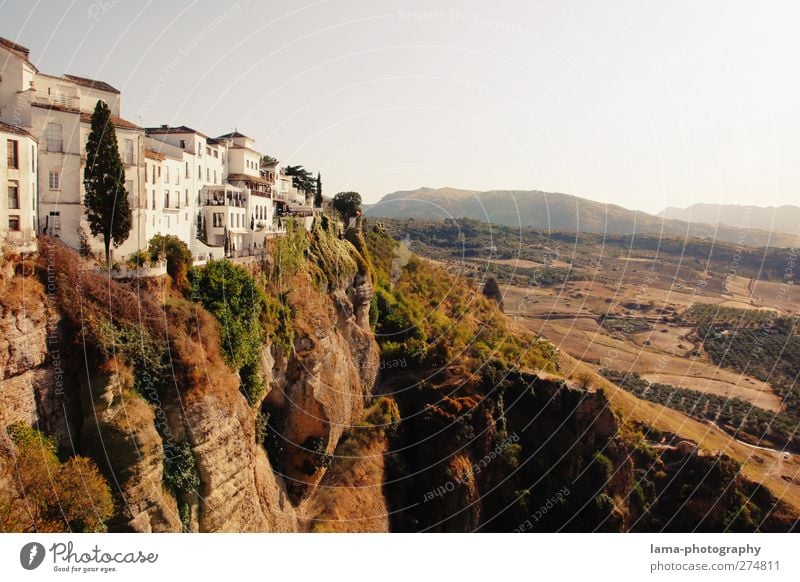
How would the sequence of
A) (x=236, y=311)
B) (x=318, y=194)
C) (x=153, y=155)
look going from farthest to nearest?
(x=318, y=194) < (x=153, y=155) < (x=236, y=311)

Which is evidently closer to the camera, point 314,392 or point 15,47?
point 15,47

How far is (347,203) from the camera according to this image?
52.8 meters

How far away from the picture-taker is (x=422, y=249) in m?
121

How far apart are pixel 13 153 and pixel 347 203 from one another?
3418 cm

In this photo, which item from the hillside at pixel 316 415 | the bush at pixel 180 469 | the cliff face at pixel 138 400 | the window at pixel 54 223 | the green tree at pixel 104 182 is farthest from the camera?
the window at pixel 54 223

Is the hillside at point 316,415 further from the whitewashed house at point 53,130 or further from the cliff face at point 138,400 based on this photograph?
the whitewashed house at point 53,130

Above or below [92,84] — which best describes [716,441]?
below

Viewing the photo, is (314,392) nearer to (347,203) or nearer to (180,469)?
(180,469)

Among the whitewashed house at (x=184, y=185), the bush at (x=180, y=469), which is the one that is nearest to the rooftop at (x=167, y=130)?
the whitewashed house at (x=184, y=185)

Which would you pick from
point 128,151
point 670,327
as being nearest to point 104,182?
point 128,151

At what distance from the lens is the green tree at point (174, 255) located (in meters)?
24.3

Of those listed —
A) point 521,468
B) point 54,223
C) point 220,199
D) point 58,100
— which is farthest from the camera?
point 521,468

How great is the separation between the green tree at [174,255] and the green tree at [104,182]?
1879mm
